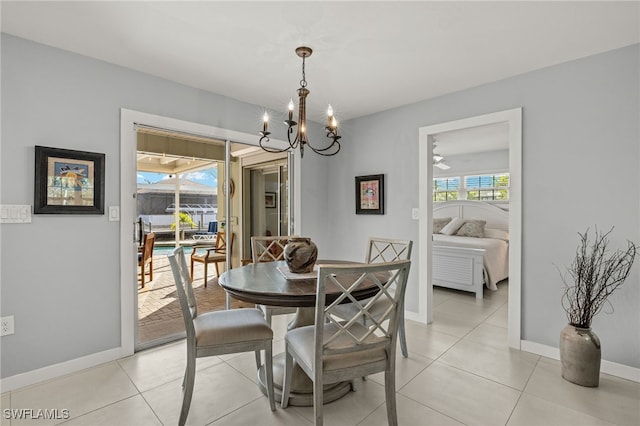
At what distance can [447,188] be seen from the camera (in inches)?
285

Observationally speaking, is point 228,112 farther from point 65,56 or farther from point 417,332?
point 417,332

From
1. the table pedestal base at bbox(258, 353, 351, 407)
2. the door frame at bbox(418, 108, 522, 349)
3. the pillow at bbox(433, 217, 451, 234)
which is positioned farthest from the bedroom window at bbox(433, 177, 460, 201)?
the table pedestal base at bbox(258, 353, 351, 407)

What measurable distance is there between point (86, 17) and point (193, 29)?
63cm

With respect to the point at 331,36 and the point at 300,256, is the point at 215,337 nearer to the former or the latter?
the point at 300,256

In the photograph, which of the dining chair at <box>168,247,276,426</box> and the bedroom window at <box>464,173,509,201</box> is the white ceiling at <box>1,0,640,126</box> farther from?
the bedroom window at <box>464,173,509,201</box>

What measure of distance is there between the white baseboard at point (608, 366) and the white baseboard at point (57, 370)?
3.55m

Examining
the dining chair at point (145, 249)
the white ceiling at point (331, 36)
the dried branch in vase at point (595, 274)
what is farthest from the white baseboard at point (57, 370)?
the dried branch in vase at point (595, 274)

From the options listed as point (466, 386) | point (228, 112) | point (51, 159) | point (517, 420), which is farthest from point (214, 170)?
point (517, 420)

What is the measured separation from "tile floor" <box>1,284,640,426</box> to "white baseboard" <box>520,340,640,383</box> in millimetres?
65

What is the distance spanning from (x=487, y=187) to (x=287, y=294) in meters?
6.17

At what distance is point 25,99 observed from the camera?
2195 mm

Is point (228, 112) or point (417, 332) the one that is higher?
point (228, 112)

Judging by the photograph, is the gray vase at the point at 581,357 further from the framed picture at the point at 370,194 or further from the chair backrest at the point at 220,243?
the chair backrest at the point at 220,243

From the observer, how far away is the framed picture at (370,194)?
3867 millimetres
